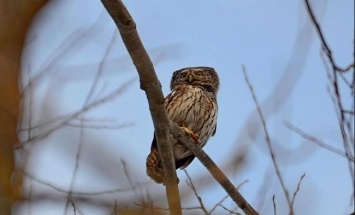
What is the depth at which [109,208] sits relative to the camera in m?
2.51

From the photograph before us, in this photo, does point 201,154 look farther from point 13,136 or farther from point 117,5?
point 13,136

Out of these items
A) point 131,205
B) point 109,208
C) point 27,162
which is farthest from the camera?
point 27,162

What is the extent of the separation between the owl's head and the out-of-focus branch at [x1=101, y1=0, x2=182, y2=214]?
3.10 metres

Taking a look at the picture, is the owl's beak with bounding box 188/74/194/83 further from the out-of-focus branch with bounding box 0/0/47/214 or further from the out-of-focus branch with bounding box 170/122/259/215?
the out-of-focus branch with bounding box 0/0/47/214

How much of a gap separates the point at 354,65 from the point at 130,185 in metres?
1.45

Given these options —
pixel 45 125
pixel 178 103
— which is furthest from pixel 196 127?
pixel 45 125

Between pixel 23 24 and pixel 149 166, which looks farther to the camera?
pixel 149 166

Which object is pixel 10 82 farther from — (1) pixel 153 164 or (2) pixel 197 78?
(2) pixel 197 78

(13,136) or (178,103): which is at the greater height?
(13,136)

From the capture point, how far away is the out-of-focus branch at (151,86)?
11.7 feet

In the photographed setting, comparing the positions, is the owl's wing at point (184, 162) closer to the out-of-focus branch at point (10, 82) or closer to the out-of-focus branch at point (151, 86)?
the out-of-focus branch at point (151, 86)

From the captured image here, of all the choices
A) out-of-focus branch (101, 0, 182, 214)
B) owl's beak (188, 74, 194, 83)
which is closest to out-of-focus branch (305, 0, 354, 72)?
out-of-focus branch (101, 0, 182, 214)

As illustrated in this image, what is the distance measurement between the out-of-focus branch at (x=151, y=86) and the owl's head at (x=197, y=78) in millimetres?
3101

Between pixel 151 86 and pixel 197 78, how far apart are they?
368 cm
